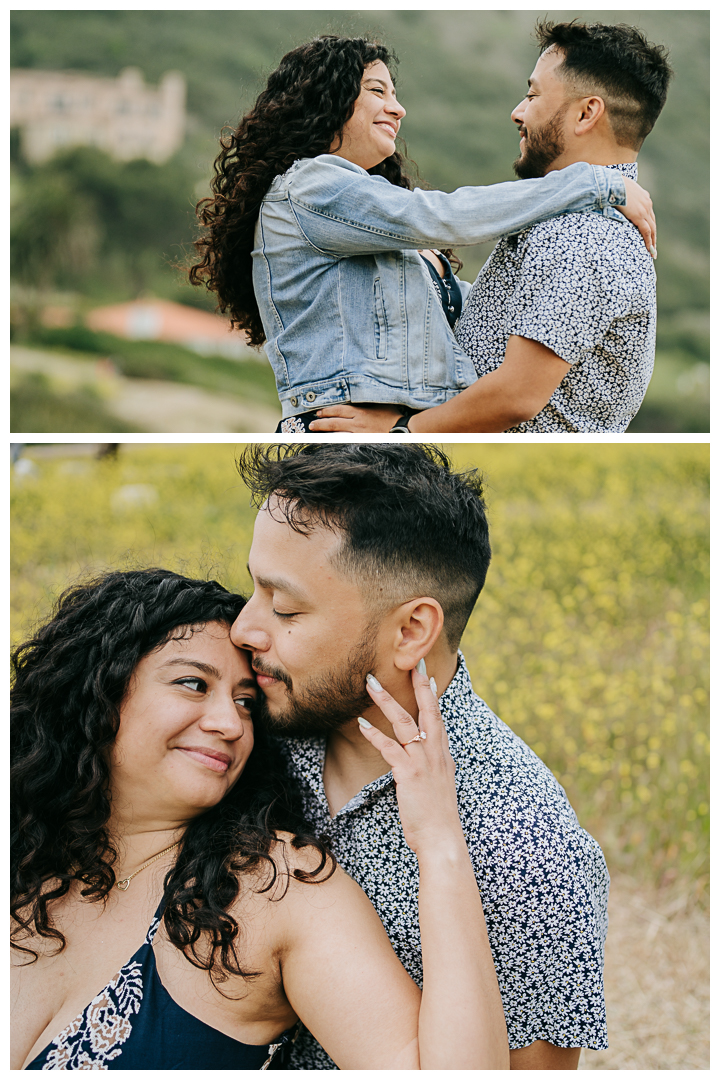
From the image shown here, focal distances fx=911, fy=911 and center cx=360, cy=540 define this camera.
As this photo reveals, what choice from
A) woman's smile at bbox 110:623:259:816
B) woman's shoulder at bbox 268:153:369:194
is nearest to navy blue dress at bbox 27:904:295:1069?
woman's smile at bbox 110:623:259:816

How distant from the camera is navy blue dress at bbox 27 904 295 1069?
1965 millimetres

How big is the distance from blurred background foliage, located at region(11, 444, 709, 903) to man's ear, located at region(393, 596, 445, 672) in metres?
0.71

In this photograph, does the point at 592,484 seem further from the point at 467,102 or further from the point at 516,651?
the point at 467,102

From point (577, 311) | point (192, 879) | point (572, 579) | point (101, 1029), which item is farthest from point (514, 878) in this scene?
point (572, 579)

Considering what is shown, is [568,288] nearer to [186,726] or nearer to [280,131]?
[280,131]

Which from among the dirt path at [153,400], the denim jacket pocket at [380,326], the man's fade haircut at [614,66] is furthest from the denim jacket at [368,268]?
the dirt path at [153,400]

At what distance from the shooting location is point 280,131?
8.86 feet

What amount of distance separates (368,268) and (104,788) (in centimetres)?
162

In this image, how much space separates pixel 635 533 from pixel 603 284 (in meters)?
3.80

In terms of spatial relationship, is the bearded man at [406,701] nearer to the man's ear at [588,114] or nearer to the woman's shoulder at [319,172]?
the woman's shoulder at [319,172]

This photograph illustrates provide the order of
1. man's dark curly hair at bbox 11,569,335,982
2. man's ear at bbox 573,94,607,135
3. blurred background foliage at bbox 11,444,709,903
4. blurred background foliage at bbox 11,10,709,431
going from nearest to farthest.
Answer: man's dark curly hair at bbox 11,569,335,982, man's ear at bbox 573,94,607,135, blurred background foliage at bbox 11,444,709,903, blurred background foliage at bbox 11,10,709,431

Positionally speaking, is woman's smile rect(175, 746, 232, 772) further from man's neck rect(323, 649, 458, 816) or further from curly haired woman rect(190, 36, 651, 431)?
curly haired woman rect(190, 36, 651, 431)

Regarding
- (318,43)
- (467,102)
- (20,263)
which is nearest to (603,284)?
(318,43)

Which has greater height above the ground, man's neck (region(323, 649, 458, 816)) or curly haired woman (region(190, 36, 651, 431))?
curly haired woman (region(190, 36, 651, 431))
